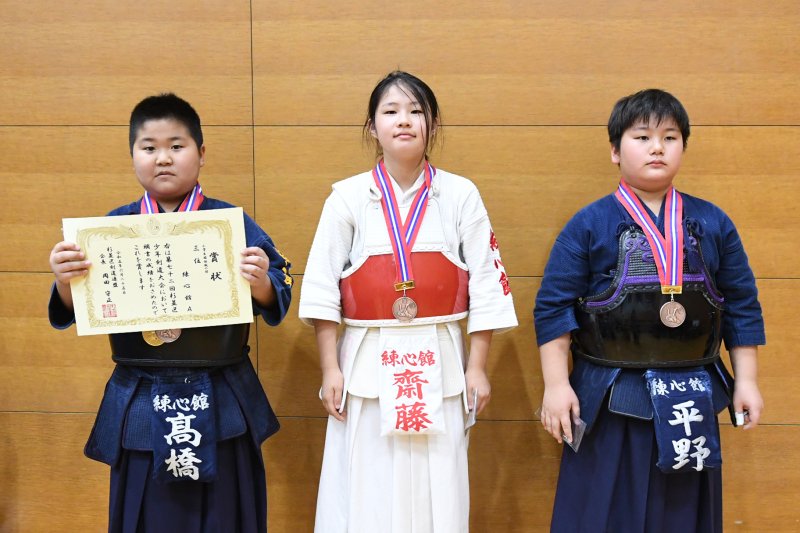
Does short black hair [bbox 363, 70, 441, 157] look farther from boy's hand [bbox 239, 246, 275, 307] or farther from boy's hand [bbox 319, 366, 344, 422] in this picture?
boy's hand [bbox 319, 366, 344, 422]

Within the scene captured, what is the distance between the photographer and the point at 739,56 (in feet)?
8.35

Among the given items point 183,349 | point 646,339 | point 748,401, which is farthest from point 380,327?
point 748,401

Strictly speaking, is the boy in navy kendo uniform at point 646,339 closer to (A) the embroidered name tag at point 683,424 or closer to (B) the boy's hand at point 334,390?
(A) the embroidered name tag at point 683,424

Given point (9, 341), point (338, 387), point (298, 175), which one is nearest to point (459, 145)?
point (298, 175)

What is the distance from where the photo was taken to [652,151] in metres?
2.00

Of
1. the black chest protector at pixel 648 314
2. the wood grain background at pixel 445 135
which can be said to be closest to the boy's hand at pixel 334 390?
the wood grain background at pixel 445 135

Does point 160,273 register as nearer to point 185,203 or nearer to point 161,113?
point 185,203

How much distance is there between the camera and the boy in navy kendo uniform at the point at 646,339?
195 cm

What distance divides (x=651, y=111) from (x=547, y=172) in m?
0.62

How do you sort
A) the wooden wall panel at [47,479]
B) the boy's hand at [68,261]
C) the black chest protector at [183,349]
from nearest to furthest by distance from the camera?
the boy's hand at [68,261]
the black chest protector at [183,349]
the wooden wall panel at [47,479]

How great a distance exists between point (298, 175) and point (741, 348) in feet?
5.82

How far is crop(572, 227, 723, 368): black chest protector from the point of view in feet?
6.41

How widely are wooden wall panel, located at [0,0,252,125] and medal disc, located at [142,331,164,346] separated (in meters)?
1.06

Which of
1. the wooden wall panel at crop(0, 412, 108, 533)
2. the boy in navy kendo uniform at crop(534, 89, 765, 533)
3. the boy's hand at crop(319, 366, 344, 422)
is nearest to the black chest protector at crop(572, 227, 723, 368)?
the boy in navy kendo uniform at crop(534, 89, 765, 533)
